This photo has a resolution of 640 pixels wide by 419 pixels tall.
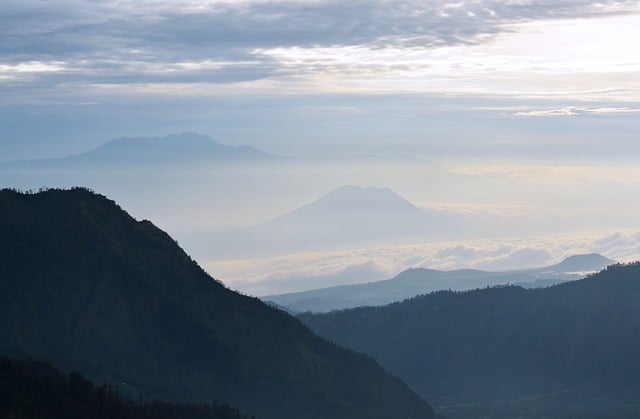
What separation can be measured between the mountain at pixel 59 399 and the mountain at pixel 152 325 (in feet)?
57.8

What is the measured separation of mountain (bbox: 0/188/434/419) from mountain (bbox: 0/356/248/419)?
17617 mm

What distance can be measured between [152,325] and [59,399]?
171ft

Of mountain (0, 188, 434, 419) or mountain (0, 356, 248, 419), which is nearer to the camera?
mountain (0, 356, 248, 419)

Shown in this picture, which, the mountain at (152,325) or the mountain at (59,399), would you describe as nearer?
the mountain at (59,399)

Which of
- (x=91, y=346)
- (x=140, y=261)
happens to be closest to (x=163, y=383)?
(x=91, y=346)

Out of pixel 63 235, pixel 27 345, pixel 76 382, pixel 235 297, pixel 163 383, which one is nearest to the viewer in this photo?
pixel 76 382

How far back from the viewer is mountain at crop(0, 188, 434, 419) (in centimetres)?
16538

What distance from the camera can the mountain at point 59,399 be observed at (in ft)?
Answer: 387

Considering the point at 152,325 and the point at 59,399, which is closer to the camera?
the point at 59,399

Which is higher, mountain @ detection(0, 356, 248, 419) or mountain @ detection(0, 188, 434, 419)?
mountain @ detection(0, 188, 434, 419)

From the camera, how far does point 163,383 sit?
166250mm

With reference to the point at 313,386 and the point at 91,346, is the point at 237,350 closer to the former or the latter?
the point at 313,386

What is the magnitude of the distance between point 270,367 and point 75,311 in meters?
29.6

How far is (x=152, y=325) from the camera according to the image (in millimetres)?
175000
